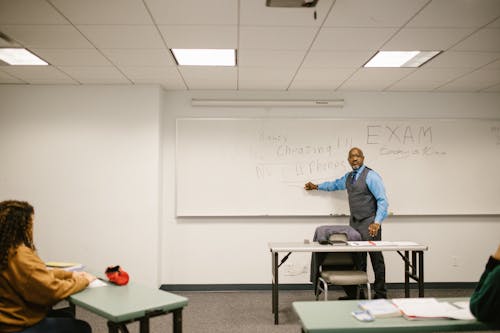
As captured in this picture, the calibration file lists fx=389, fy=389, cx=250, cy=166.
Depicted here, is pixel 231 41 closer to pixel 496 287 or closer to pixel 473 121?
pixel 496 287

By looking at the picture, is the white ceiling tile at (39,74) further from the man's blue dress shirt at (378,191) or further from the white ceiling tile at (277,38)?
the man's blue dress shirt at (378,191)

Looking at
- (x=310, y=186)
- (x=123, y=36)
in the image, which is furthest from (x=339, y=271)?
(x=123, y=36)

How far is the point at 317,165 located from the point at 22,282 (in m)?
3.53

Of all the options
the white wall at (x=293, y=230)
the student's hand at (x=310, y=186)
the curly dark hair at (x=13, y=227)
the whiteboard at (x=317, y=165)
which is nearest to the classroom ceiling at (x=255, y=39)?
the white wall at (x=293, y=230)

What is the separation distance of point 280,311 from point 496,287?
2.67 metres

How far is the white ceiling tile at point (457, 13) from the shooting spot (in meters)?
2.52

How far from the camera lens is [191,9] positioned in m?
2.59

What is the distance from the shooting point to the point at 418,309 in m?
1.80

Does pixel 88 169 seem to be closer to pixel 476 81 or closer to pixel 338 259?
pixel 338 259

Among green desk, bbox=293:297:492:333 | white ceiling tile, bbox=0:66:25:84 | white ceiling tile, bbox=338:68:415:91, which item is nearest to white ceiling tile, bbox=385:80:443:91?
white ceiling tile, bbox=338:68:415:91

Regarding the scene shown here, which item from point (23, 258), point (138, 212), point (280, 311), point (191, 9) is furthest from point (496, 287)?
point (138, 212)

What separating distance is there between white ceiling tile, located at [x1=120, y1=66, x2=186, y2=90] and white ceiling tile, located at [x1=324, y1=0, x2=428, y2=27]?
6.01 feet

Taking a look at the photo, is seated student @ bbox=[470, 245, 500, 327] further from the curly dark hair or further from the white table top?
the curly dark hair

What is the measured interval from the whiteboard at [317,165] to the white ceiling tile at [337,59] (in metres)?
1.10
